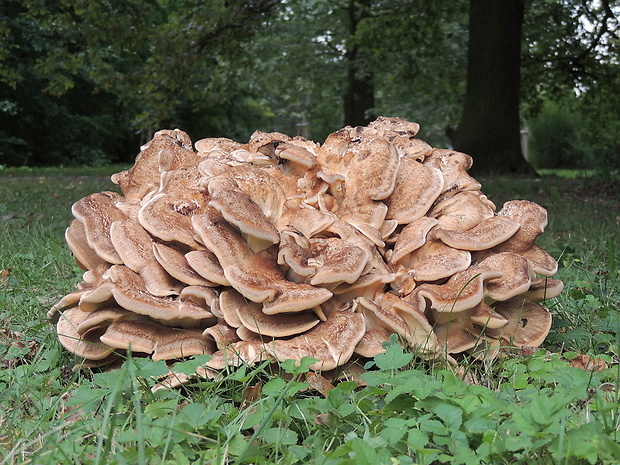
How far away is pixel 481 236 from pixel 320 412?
4.00 feet

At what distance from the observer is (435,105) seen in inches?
1075

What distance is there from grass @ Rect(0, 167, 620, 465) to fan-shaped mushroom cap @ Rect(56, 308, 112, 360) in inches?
4.5

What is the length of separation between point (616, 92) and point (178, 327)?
14.7m

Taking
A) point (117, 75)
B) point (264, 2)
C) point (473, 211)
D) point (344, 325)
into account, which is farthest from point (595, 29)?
point (344, 325)

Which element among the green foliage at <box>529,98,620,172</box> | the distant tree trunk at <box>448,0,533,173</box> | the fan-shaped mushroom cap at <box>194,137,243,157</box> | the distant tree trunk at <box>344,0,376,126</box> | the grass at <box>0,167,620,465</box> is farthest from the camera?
the green foliage at <box>529,98,620,172</box>

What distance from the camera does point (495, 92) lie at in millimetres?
12109

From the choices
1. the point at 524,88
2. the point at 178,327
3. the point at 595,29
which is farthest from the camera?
the point at 524,88

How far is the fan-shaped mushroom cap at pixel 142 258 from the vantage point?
8.57 feet

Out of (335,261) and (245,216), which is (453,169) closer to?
(335,261)

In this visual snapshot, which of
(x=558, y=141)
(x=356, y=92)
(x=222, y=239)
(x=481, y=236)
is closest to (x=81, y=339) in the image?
(x=222, y=239)

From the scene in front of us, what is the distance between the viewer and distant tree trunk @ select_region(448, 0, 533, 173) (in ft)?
39.4

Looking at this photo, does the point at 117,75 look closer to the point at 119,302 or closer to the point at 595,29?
the point at 595,29

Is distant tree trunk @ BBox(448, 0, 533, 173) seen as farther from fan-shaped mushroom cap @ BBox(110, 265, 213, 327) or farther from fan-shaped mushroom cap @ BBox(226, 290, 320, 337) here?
fan-shaped mushroom cap @ BBox(110, 265, 213, 327)

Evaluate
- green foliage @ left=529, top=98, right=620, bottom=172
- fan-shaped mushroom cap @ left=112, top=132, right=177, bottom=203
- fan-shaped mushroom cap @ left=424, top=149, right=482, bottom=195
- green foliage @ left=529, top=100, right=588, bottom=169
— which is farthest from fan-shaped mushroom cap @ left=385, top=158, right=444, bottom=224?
green foliage @ left=529, top=100, right=588, bottom=169
